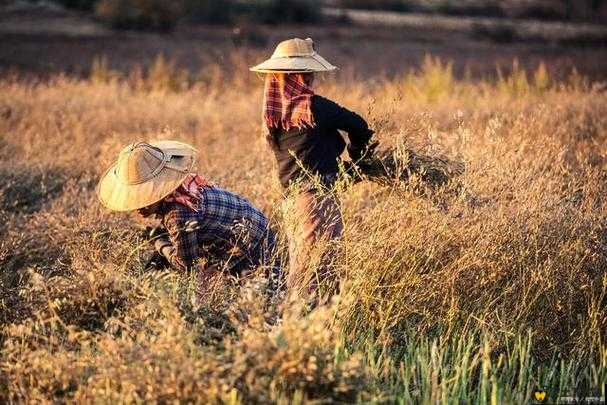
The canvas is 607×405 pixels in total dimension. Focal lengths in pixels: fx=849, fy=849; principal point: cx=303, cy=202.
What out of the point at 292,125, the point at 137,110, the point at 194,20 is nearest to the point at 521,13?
the point at 194,20

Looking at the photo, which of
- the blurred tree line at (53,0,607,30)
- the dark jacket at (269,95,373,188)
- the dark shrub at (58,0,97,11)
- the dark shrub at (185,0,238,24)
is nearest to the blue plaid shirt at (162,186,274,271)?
the dark jacket at (269,95,373,188)

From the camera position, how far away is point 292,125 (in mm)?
4371

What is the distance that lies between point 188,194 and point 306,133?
2.26ft

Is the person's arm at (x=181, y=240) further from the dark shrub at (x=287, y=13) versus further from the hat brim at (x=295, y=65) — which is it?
the dark shrub at (x=287, y=13)

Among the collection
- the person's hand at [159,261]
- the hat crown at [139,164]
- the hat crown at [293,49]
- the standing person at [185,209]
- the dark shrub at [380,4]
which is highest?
the hat crown at [293,49]

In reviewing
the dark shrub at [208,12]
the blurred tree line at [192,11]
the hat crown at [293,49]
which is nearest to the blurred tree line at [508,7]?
Answer: the blurred tree line at [192,11]

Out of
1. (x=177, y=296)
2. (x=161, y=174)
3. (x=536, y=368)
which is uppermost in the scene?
(x=161, y=174)

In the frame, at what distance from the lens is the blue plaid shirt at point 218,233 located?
3.96 meters

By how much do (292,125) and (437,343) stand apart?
136 centimetres

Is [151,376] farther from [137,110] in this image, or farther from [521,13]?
[521,13]

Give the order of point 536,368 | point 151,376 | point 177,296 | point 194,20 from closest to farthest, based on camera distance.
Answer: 1. point 151,376
2. point 177,296
3. point 536,368
4. point 194,20

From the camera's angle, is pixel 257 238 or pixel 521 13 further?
pixel 521 13

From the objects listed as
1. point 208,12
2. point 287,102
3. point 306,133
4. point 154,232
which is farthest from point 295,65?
point 208,12

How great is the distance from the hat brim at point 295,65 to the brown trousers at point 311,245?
631 mm
